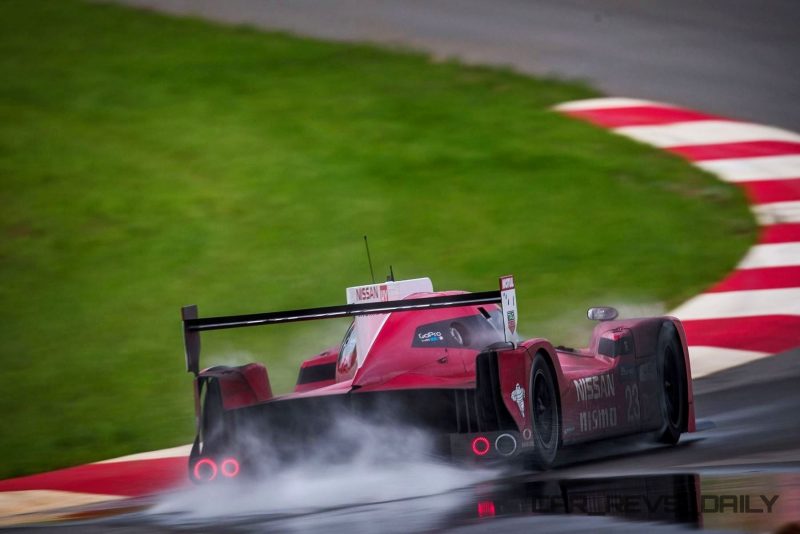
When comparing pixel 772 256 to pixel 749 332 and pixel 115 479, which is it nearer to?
pixel 749 332

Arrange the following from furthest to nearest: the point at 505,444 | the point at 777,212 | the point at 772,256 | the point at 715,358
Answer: the point at 777,212
the point at 772,256
the point at 715,358
the point at 505,444

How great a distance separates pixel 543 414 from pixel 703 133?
8326mm

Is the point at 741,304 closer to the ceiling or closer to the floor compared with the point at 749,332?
closer to the ceiling

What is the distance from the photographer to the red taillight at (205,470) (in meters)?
6.38

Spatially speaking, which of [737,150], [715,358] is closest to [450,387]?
[715,358]

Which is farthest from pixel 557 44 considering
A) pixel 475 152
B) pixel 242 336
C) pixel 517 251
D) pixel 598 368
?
pixel 598 368

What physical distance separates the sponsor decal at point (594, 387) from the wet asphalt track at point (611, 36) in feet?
26.6

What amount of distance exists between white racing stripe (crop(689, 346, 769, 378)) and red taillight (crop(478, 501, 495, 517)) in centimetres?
403

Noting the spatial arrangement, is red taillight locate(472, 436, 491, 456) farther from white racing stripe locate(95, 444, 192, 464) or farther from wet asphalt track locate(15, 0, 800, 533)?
white racing stripe locate(95, 444, 192, 464)

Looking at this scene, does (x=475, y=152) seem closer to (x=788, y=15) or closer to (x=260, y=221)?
(x=260, y=221)

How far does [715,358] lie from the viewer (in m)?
9.38

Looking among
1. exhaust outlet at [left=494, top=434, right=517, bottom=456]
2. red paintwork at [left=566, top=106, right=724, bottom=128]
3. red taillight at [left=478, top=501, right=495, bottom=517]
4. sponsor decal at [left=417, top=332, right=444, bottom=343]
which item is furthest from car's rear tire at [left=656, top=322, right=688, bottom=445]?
red paintwork at [left=566, top=106, right=724, bottom=128]

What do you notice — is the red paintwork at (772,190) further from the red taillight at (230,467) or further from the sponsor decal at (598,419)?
the red taillight at (230,467)

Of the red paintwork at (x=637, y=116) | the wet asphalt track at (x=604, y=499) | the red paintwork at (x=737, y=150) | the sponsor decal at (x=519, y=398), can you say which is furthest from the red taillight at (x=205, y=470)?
the red paintwork at (x=637, y=116)
